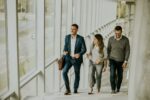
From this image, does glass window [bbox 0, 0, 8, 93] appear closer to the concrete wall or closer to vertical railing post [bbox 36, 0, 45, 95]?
vertical railing post [bbox 36, 0, 45, 95]

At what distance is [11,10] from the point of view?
5.62 m

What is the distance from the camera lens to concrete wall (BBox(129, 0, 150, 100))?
11.2ft

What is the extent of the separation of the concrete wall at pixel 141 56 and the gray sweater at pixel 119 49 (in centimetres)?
404

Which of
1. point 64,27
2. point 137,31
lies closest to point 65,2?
point 64,27

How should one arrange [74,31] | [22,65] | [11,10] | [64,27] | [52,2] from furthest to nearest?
[64,27] → [52,2] → [74,31] → [22,65] → [11,10]

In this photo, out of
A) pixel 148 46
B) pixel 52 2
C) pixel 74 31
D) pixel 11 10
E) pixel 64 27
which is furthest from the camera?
pixel 64 27

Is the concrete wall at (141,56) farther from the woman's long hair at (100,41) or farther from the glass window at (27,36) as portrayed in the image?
the woman's long hair at (100,41)

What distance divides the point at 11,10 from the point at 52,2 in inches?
155

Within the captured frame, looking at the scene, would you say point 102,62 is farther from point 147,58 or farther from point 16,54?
point 147,58

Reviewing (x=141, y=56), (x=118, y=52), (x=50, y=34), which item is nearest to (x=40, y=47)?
(x=50, y=34)

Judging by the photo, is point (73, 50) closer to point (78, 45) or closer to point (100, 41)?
point (78, 45)

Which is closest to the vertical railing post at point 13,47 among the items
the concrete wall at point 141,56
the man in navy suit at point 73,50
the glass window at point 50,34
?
the man in navy suit at point 73,50

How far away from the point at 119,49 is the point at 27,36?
2323mm

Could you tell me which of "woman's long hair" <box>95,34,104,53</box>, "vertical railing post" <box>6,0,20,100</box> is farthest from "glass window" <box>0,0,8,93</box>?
"woman's long hair" <box>95,34,104,53</box>
